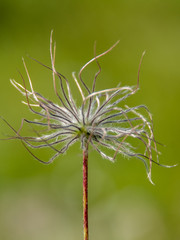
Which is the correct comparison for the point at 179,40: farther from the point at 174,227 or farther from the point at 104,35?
the point at 174,227

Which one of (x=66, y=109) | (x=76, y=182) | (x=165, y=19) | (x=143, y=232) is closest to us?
(x=66, y=109)

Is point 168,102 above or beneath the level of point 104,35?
beneath

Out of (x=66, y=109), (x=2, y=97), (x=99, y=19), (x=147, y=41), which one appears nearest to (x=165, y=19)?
(x=147, y=41)

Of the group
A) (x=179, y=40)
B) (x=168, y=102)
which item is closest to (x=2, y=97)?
(x=168, y=102)

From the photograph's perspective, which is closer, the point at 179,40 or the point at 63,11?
the point at 179,40

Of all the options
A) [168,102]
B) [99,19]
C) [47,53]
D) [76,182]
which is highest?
[99,19]

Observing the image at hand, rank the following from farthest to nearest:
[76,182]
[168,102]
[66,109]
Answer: [168,102] < [76,182] < [66,109]

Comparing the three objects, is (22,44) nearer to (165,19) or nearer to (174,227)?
(165,19)
